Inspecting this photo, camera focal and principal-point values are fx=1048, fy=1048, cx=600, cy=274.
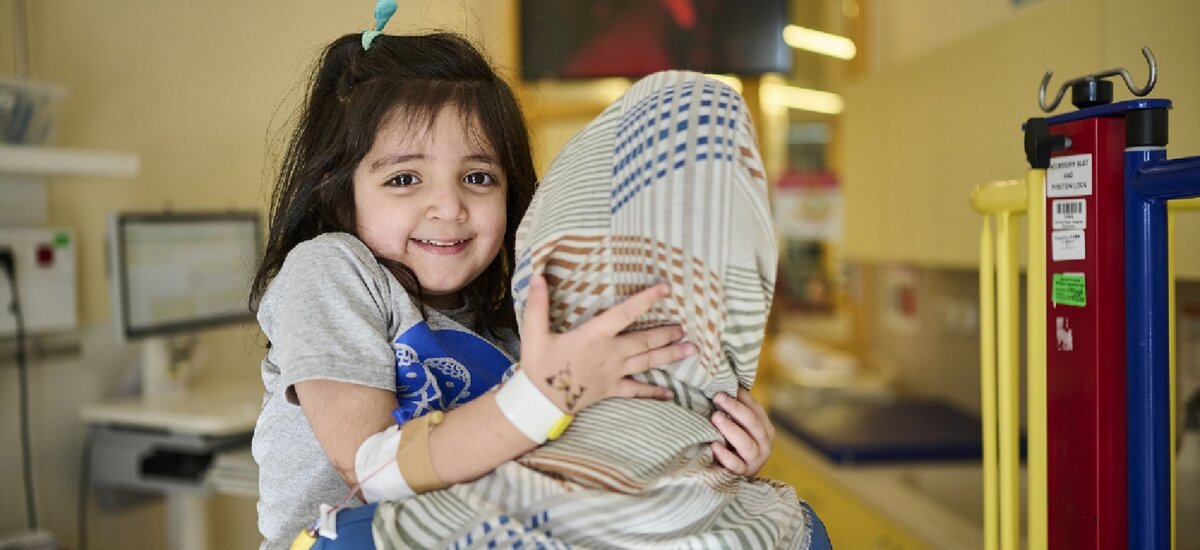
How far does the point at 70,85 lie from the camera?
8.98ft

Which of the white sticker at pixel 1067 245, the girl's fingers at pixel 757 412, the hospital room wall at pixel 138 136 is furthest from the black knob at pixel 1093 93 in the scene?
the hospital room wall at pixel 138 136

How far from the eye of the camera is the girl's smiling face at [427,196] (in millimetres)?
1054

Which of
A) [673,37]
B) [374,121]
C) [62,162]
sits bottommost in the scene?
[374,121]

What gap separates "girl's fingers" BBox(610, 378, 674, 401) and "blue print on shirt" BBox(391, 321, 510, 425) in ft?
0.60

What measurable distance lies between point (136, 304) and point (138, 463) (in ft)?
1.34

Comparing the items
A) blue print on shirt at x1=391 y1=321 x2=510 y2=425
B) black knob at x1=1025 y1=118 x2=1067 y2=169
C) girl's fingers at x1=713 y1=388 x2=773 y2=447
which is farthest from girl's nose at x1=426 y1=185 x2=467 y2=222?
black knob at x1=1025 y1=118 x2=1067 y2=169

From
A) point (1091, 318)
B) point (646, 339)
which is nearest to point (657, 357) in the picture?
point (646, 339)

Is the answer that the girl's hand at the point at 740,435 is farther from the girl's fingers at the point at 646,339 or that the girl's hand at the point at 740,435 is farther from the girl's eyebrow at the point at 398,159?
the girl's eyebrow at the point at 398,159

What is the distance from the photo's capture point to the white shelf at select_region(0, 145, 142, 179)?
2316 millimetres

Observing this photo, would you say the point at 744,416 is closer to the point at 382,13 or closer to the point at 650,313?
the point at 650,313

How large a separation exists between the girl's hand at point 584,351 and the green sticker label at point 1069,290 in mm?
482

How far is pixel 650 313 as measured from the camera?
0.87 meters

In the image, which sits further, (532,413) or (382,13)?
(382,13)

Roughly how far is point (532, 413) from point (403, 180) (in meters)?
0.36
